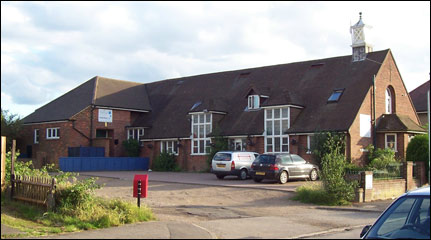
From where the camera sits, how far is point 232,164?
90.7 ft

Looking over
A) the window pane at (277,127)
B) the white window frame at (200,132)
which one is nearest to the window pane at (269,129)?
the window pane at (277,127)

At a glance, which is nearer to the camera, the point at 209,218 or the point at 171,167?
the point at 209,218

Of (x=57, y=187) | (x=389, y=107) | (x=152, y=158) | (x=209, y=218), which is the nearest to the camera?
(x=57, y=187)

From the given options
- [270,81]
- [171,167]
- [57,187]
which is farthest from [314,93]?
[57,187]

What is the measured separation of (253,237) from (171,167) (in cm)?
2866

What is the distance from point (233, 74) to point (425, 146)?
20040 millimetres

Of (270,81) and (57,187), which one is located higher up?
(270,81)

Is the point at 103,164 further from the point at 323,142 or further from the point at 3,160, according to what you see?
the point at 3,160

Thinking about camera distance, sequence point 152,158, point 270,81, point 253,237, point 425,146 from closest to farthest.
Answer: point 253,237 → point 425,146 → point 270,81 → point 152,158

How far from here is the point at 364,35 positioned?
1380 inches

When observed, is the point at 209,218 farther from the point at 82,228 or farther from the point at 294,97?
the point at 294,97

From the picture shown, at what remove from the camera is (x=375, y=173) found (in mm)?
21422

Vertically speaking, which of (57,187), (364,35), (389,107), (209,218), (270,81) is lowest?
(209,218)

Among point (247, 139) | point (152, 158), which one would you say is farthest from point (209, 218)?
point (152, 158)
